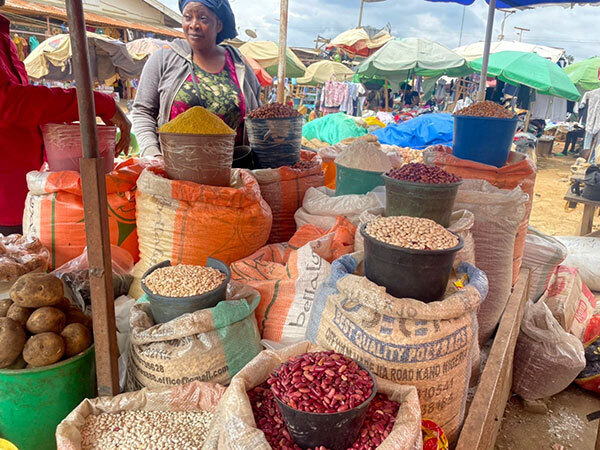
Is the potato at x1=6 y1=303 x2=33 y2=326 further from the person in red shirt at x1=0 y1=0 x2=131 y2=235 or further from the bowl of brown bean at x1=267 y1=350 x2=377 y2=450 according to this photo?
the bowl of brown bean at x1=267 y1=350 x2=377 y2=450

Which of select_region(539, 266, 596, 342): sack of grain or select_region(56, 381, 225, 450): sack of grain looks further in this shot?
select_region(539, 266, 596, 342): sack of grain

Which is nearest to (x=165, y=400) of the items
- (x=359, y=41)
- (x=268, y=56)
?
(x=268, y=56)

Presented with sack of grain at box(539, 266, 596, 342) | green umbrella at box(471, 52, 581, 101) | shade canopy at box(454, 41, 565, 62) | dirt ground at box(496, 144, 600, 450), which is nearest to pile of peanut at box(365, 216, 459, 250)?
dirt ground at box(496, 144, 600, 450)

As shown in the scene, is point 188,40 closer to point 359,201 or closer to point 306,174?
point 306,174

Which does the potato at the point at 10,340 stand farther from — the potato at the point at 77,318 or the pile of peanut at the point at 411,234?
the pile of peanut at the point at 411,234

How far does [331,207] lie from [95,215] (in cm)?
135

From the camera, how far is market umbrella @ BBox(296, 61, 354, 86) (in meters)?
15.6

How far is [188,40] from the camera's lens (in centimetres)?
260

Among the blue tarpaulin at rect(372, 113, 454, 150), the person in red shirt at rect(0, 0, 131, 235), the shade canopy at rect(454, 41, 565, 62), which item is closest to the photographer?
the person in red shirt at rect(0, 0, 131, 235)

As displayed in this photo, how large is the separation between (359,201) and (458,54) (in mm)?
11995

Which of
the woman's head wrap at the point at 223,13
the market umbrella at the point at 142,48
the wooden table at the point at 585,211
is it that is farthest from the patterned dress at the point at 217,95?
the market umbrella at the point at 142,48

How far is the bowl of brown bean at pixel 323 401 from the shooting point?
1.04 metres

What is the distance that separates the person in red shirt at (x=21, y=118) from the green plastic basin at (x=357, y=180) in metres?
1.25

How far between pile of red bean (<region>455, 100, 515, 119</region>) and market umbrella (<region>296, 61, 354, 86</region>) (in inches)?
531
